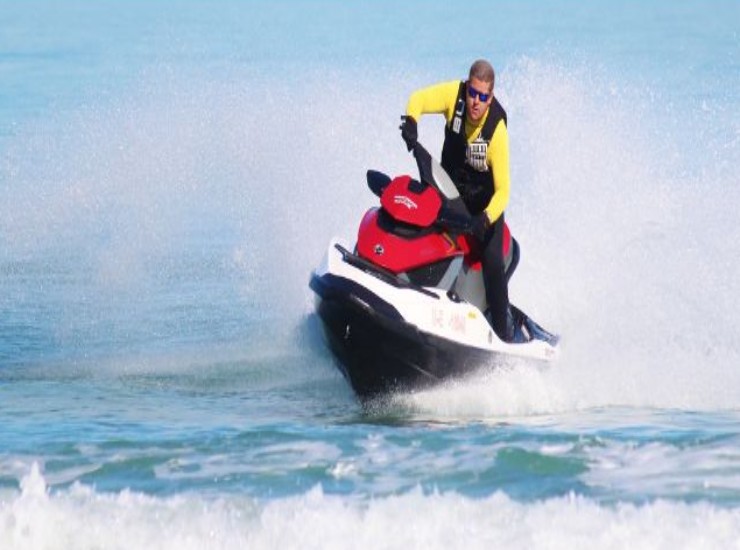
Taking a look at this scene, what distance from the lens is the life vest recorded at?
8383 mm

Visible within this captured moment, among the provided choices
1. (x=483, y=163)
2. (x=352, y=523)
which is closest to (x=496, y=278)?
(x=483, y=163)

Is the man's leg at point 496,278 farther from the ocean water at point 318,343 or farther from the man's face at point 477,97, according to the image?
the man's face at point 477,97

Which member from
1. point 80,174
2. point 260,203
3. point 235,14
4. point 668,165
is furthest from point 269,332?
point 235,14

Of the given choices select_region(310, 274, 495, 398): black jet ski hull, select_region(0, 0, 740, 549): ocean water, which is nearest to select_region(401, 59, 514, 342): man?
select_region(310, 274, 495, 398): black jet ski hull

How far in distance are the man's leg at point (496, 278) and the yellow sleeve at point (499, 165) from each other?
14cm

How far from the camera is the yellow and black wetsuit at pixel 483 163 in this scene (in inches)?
330

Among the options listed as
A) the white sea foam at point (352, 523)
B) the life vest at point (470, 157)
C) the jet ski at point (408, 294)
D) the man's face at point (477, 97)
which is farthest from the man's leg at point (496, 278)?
the white sea foam at point (352, 523)

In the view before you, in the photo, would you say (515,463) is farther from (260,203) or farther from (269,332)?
(260,203)

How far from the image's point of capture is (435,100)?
8477 mm

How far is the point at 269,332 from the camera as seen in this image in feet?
36.0

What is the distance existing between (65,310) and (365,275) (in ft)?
13.3

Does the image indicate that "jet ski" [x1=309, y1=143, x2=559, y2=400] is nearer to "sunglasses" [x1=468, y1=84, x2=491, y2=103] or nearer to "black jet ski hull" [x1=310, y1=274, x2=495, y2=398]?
"black jet ski hull" [x1=310, y1=274, x2=495, y2=398]

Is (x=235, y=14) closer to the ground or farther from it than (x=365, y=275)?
farther from it

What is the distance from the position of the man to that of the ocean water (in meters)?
0.54
